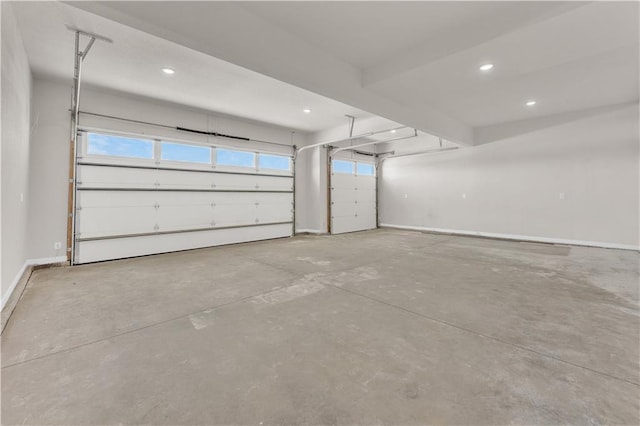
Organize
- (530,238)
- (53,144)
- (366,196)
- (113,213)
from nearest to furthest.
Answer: (53,144) → (113,213) → (530,238) → (366,196)

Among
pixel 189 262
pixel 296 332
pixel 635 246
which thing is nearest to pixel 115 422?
pixel 296 332

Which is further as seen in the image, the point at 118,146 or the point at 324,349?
the point at 118,146

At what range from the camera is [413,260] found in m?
4.76

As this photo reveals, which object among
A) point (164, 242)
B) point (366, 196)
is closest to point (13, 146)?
point (164, 242)

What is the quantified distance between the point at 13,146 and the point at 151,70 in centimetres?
195

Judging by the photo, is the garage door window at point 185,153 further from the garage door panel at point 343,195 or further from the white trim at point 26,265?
the garage door panel at point 343,195

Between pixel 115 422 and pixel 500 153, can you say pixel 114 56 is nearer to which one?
pixel 115 422

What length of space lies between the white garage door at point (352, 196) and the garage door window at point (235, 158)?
2.67m

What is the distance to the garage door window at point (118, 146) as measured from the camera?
4.72m

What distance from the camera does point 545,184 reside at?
21.6 feet

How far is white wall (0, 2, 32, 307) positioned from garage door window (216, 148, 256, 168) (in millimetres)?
3125

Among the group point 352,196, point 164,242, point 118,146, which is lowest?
point 164,242

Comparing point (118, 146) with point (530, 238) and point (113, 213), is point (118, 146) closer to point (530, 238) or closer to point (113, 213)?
point (113, 213)

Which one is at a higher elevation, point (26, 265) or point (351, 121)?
point (351, 121)
